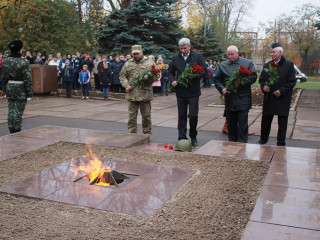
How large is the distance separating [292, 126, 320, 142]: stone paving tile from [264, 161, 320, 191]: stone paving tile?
12.3 feet

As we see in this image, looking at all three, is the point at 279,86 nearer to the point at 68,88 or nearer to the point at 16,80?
the point at 16,80

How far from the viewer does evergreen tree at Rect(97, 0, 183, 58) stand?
20.8 metres

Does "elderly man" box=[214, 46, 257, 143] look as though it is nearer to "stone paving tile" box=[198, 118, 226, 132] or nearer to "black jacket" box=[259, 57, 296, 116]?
"black jacket" box=[259, 57, 296, 116]

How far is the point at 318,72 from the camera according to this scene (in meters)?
68.1

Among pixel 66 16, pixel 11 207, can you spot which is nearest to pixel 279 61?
pixel 11 207

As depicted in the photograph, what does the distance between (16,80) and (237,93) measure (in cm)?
427

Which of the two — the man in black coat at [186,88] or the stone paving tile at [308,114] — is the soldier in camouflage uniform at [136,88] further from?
the stone paving tile at [308,114]

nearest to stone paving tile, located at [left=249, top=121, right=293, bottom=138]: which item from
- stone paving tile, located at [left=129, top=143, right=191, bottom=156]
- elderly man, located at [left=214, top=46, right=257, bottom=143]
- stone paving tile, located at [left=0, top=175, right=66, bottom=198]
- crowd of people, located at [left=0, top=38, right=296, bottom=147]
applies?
crowd of people, located at [left=0, top=38, right=296, bottom=147]

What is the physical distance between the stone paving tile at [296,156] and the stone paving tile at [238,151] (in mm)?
115

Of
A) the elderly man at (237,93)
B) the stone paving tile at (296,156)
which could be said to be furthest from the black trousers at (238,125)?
the stone paving tile at (296,156)

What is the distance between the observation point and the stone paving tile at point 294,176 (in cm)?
474

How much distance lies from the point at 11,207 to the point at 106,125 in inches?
254

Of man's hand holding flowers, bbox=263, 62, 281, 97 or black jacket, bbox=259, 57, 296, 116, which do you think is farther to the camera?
black jacket, bbox=259, 57, 296, 116

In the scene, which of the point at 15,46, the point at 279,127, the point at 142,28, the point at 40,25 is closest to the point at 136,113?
the point at 15,46
